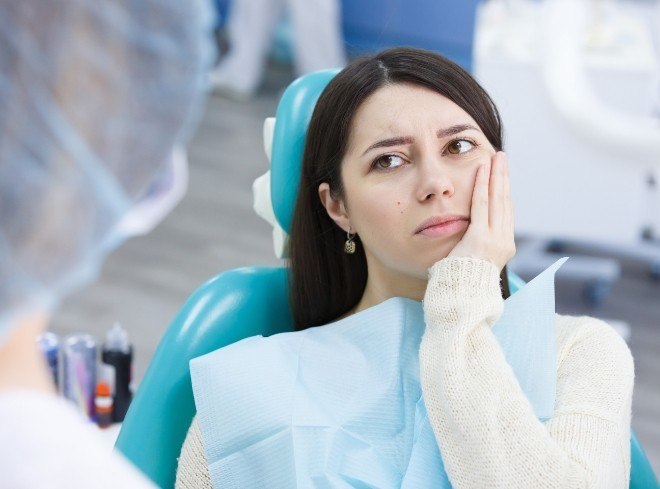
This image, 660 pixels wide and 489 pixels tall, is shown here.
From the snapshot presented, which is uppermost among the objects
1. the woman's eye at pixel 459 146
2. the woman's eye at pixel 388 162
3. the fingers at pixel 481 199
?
the woman's eye at pixel 459 146

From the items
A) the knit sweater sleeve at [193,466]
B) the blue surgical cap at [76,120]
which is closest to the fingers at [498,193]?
the knit sweater sleeve at [193,466]

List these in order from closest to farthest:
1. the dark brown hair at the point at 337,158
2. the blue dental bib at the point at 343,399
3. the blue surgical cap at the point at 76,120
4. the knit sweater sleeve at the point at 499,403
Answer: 1. the blue surgical cap at the point at 76,120
2. the knit sweater sleeve at the point at 499,403
3. the blue dental bib at the point at 343,399
4. the dark brown hair at the point at 337,158

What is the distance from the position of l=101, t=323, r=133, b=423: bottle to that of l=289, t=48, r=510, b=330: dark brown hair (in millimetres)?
485

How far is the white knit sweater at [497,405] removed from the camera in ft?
4.40

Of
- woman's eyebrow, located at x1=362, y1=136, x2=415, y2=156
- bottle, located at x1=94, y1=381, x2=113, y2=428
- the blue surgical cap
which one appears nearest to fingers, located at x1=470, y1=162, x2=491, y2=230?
woman's eyebrow, located at x1=362, y1=136, x2=415, y2=156

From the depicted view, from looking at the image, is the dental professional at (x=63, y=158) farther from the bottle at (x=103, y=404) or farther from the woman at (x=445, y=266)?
the bottle at (x=103, y=404)

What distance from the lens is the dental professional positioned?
73cm

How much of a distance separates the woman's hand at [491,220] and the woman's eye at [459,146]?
3 cm

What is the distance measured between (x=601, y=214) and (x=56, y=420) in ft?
8.01

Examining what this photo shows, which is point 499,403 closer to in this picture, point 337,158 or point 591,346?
point 591,346

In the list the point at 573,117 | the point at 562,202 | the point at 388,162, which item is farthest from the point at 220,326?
the point at 562,202

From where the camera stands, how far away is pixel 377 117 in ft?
5.10

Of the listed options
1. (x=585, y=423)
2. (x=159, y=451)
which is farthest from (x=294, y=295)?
(x=585, y=423)

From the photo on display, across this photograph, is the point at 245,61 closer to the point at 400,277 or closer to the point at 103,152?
the point at 400,277
